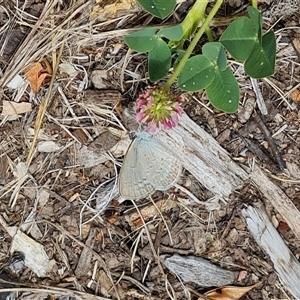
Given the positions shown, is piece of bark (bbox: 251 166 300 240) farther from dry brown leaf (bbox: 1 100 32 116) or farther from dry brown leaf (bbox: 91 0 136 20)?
dry brown leaf (bbox: 1 100 32 116)

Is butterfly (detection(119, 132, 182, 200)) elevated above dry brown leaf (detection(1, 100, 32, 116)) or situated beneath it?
situated beneath

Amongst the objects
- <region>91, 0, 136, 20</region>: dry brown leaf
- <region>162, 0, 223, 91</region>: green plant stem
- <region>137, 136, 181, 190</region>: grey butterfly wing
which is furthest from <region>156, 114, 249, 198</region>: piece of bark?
<region>91, 0, 136, 20</region>: dry brown leaf

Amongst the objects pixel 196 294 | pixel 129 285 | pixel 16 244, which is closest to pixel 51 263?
pixel 16 244

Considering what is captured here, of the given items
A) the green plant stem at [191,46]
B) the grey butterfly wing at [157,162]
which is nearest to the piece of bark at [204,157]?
the grey butterfly wing at [157,162]

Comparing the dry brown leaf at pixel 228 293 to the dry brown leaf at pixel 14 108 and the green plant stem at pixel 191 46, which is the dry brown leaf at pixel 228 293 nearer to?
the green plant stem at pixel 191 46

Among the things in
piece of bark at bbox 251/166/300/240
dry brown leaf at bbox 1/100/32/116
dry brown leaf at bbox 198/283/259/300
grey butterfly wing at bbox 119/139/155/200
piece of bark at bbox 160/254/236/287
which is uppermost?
dry brown leaf at bbox 1/100/32/116
